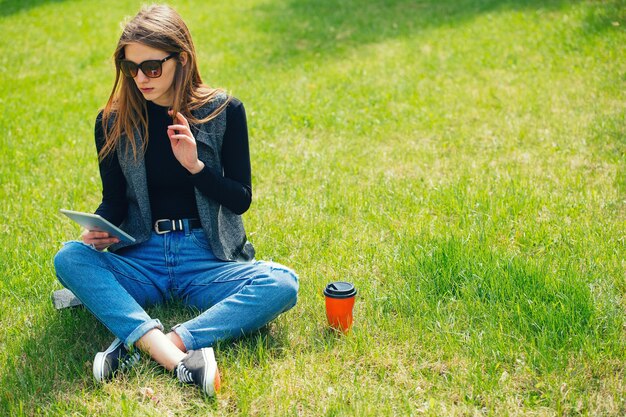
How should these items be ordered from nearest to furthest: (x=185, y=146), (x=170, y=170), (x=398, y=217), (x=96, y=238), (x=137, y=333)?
1. (x=137, y=333)
2. (x=185, y=146)
3. (x=96, y=238)
4. (x=170, y=170)
5. (x=398, y=217)

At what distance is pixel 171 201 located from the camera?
3736mm

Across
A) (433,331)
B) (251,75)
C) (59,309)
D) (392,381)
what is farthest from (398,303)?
(251,75)

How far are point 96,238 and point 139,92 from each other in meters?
0.79

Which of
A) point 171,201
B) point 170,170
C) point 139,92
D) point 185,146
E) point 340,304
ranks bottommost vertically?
point 340,304

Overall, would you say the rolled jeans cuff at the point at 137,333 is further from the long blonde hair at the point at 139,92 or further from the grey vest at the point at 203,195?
the long blonde hair at the point at 139,92

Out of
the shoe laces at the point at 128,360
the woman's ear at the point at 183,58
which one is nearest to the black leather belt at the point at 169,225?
the shoe laces at the point at 128,360

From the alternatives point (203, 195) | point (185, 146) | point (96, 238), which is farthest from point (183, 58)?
point (96, 238)

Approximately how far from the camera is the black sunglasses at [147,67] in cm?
348

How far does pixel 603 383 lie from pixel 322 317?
4.51ft

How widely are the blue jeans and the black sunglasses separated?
83 centimetres

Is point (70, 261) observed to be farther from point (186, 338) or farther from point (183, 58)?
point (183, 58)

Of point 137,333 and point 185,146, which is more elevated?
point 185,146

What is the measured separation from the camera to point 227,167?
3736 millimetres

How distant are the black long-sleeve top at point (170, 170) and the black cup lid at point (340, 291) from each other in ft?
2.04
